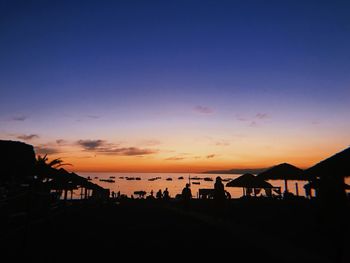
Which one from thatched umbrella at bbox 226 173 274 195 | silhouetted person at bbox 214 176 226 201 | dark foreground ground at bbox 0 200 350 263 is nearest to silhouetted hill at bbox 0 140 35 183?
dark foreground ground at bbox 0 200 350 263

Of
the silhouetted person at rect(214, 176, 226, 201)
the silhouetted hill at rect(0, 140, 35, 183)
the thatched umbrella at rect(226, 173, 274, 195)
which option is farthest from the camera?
the thatched umbrella at rect(226, 173, 274, 195)

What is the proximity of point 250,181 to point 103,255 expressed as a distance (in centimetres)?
1462

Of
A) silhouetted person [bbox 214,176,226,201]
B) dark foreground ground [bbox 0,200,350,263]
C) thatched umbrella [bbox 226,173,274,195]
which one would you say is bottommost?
dark foreground ground [bbox 0,200,350,263]

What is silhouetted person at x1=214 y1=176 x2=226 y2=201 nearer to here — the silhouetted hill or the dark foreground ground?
the dark foreground ground

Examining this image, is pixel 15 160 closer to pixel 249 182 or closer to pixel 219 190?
pixel 219 190

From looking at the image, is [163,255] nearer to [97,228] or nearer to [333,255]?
[333,255]

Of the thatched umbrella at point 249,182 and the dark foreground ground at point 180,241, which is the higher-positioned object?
the thatched umbrella at point 249,182

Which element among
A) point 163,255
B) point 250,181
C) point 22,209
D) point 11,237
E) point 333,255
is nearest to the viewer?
point 333,255

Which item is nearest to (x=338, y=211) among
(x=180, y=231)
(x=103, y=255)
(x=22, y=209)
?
(x=103, y=255)

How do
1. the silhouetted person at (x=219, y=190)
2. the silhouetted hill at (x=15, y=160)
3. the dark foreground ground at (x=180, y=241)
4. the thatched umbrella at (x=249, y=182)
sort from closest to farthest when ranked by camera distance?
the dark foreground ground at (x=180, y=241)
the silhouetted hill at (x=15, y=160)
the silhouetted person at (x=219, y=190)
the thatched umbrella at (x=249, y=182)

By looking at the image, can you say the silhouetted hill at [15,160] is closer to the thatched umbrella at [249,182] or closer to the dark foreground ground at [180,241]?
the dark foreground ground at [180,241]

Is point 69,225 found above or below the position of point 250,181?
below

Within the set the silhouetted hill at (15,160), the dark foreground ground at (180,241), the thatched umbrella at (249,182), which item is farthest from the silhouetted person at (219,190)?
the silhouetted hill at (15,160)

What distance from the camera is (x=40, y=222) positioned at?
11656 mm
